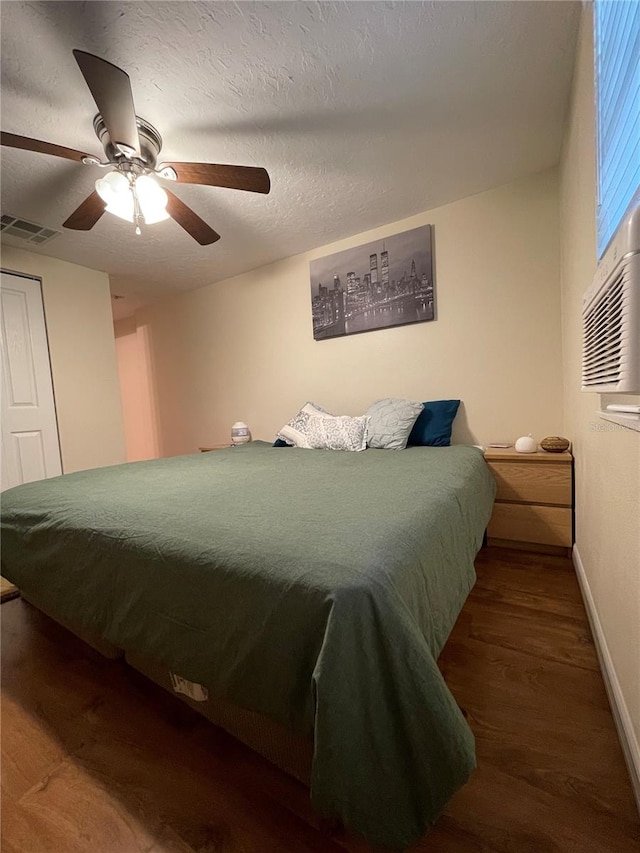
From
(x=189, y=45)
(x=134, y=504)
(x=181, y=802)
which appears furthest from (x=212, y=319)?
(x=181, y=802)

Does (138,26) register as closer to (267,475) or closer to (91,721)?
(267,475)

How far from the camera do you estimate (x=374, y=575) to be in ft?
2.21

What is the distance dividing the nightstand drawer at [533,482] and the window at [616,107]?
1.25 m

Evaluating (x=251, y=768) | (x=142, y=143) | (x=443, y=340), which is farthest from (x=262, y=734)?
(x=443, y=340)

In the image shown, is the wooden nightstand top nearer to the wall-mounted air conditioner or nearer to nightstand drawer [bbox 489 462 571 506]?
nightstand drawer [bbox 489 462 571 506]

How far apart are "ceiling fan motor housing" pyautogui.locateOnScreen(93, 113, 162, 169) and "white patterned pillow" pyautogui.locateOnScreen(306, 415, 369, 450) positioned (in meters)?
1.77

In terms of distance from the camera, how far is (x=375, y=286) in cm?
275

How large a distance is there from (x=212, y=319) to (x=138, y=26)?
2635 mm

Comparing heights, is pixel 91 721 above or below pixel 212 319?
below

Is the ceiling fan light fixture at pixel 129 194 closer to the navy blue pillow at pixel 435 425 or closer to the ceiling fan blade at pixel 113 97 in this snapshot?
the ceiling fan blade at pixel 113 97

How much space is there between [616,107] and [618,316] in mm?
591

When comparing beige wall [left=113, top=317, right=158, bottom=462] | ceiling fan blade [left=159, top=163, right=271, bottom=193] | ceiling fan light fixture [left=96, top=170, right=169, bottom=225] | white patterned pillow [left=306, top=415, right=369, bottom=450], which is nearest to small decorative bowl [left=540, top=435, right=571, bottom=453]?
white patterned pillow [left=306, top=415, right=369, bottom=450]

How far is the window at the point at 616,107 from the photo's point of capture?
2.35 ft

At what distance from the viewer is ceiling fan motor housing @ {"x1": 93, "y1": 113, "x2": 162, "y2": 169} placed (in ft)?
4.86
